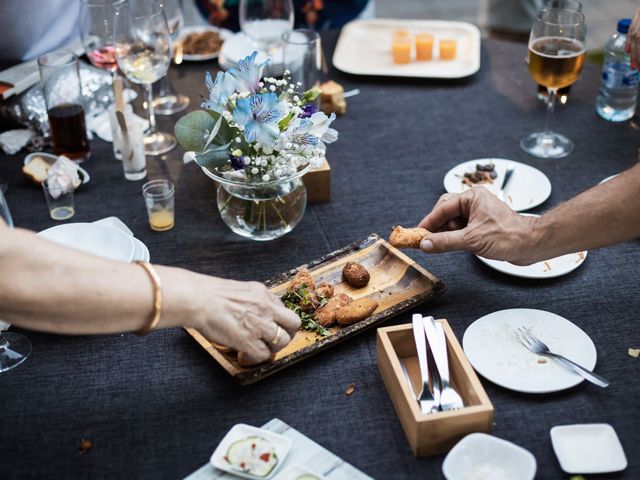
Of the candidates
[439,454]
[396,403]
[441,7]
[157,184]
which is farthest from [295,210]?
[441,7]

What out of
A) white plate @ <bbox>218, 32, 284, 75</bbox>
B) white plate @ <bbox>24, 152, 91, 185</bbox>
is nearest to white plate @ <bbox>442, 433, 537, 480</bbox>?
white plate @ <bbox>24, 152, 91, 185</bbox>

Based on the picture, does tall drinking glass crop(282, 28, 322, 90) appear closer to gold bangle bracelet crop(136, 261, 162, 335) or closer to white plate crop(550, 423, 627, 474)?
gold bangle bracelet crop(136, 261, 162, 335)

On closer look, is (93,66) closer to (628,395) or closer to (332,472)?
(332,472)

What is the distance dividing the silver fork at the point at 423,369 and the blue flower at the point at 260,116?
447mm

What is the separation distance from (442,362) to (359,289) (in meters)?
0.30

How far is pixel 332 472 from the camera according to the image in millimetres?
1070

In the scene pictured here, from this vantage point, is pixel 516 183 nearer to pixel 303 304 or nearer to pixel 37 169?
pixel 303 304

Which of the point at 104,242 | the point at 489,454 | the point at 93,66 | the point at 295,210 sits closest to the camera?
the point at 489,454

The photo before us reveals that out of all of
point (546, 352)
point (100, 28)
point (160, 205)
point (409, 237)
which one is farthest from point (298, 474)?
point (100, 28)

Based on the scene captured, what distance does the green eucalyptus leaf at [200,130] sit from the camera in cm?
147

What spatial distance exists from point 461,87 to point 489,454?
58.7 inches

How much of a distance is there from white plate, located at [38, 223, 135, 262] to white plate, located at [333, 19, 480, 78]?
3.62 feet

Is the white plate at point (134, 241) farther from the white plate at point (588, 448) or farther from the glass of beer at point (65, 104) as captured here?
the white plate at point (588, 448)

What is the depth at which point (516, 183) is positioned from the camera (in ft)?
5.90
